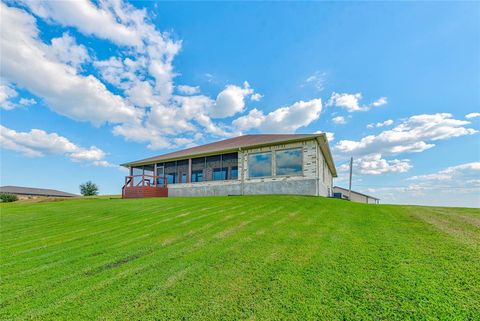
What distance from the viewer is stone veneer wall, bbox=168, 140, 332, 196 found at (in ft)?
43.3

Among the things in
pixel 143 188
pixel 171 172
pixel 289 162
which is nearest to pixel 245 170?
pixel 289 162

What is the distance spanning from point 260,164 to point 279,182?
187cm

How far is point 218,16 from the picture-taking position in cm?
1241

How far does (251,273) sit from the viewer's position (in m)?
3.32

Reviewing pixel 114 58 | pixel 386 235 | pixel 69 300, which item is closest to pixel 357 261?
pixel 386 235

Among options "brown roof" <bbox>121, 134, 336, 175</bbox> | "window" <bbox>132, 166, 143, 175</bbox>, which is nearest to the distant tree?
"window" <bbox>132, 166, 143, 175</bbox>

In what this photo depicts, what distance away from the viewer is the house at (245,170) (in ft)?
44.3

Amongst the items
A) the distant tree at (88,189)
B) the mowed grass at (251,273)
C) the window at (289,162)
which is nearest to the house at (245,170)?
the window at (289,162)

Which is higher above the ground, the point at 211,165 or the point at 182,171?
the point at 211,165

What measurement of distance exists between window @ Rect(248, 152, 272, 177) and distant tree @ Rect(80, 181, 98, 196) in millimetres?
24991

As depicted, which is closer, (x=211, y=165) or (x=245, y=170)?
(x=245, y=170)

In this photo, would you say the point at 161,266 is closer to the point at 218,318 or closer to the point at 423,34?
the point at 218,318

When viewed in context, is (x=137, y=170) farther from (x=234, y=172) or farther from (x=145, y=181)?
(x=234, y=172)

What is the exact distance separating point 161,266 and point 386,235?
4.67m
